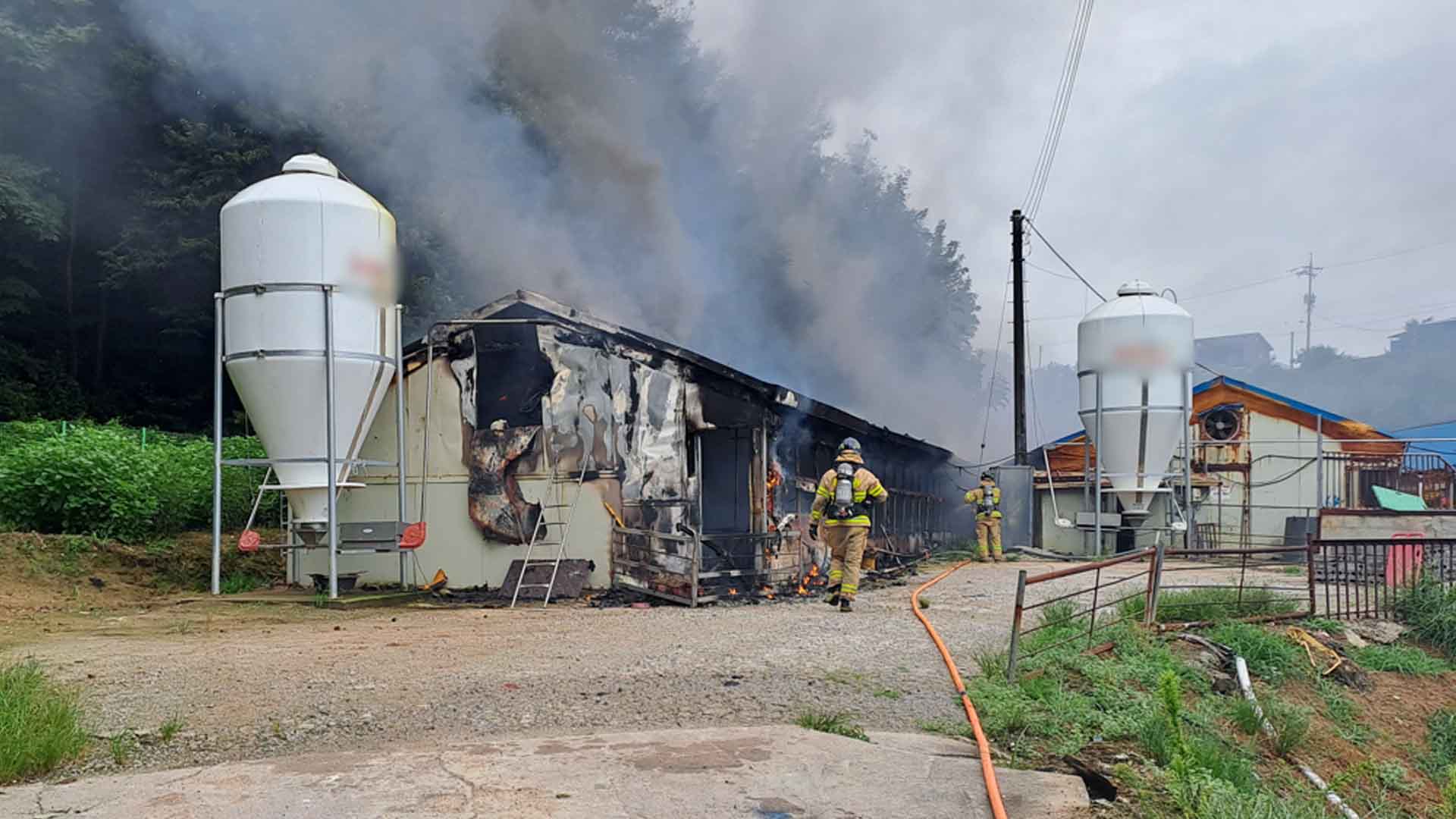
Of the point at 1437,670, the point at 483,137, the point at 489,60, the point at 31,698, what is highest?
the point at 489,60

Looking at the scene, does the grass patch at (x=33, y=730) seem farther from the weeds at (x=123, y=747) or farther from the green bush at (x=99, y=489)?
the green bush at (x=99, y=489)

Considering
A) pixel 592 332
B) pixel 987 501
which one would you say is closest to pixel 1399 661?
pixel 592 332

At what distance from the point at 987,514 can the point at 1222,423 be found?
6.46m

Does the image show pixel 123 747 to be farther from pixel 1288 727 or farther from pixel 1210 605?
pixel 1210 605

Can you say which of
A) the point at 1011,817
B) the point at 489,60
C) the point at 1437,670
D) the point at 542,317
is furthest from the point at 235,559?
the point at 1437,670

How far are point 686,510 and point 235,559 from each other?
21.5 ft

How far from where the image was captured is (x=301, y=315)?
11.6m

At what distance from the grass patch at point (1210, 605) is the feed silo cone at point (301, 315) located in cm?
860

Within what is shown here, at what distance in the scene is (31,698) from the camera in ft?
18.6

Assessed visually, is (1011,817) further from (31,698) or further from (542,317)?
(542,317)

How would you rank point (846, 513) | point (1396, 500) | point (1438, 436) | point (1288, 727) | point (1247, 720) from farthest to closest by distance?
point (1438, 436) < point (1396, 500) < point (846, 513) < point (1247, 720) < point (1288, 727)

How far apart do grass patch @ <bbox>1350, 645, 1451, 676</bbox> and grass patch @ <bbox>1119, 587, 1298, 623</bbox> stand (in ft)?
3.20

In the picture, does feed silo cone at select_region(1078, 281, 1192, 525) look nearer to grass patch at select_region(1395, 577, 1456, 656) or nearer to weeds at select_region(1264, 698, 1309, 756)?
grass patch at select_region(1395, 577, 1456, 656)

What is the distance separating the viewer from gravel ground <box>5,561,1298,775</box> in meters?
5.96
